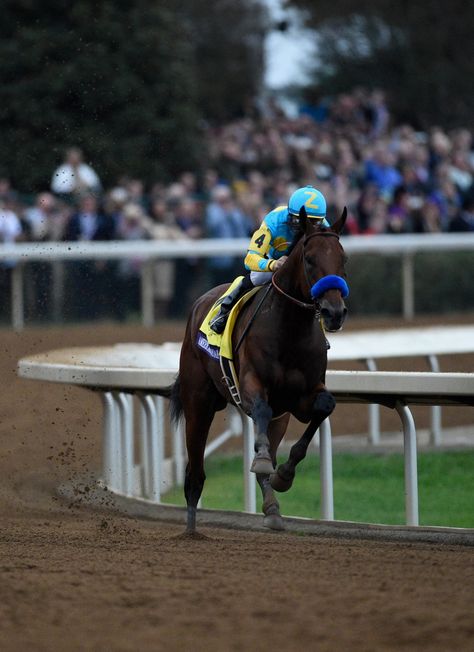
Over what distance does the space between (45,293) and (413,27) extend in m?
14.9

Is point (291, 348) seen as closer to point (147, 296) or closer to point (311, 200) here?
point (311, 200)

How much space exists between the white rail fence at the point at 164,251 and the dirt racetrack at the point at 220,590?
5.94 meters

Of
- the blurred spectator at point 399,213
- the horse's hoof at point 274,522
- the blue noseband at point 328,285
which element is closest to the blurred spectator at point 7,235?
the blurred spectator at point 399,213

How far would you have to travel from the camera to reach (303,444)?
6199mm

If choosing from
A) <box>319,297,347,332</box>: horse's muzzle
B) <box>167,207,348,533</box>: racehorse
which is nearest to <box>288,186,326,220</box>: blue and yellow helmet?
<box>167,207,348,533</box>: racehorse

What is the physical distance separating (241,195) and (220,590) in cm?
1101

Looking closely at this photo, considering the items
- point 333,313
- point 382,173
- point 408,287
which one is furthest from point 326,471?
point 382,173

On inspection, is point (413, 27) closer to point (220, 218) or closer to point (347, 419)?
point (220, 218)

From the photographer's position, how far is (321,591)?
14.4 feet

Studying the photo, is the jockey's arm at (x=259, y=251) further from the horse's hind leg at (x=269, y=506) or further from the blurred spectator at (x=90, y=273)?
the blurred spectator at (x=90, y=273)

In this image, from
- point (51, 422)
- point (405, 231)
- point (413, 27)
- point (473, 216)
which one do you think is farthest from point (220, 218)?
point (413, 27)

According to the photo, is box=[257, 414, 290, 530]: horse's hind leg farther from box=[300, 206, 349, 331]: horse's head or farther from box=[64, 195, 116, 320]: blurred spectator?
box=[64, 195, 116, 320]: blurred spectator

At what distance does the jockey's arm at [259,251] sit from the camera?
6488 mm

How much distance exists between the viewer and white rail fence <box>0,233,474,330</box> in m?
12.8
